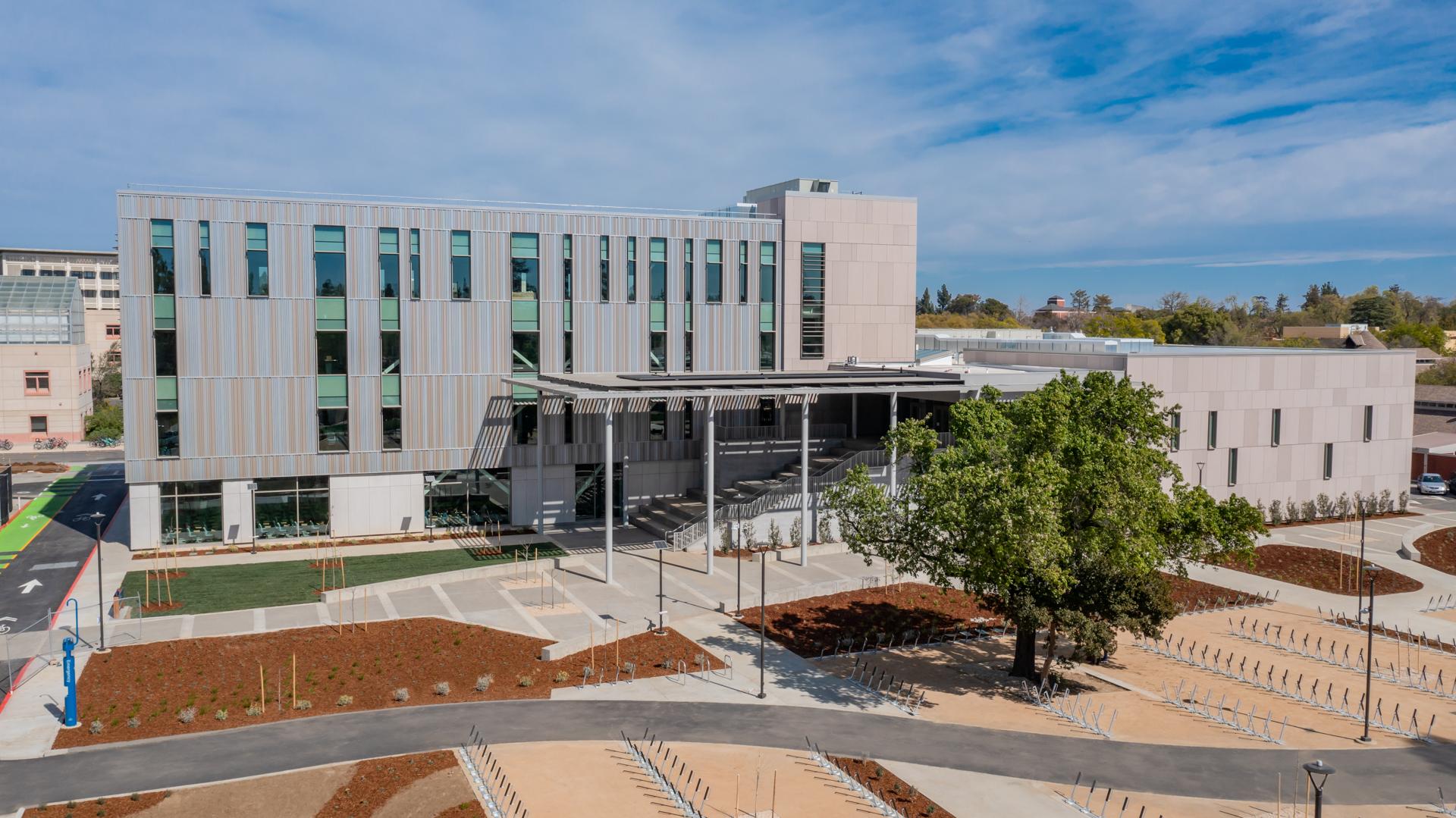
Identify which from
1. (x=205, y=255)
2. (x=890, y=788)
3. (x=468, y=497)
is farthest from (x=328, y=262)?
(x=890, y=788)

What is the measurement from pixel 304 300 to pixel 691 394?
17.3m

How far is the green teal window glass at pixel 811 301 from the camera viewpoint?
51500 millimetres

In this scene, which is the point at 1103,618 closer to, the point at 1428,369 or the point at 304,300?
the point at 304,300

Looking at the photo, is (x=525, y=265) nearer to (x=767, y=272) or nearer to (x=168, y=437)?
(x=767, y=272)

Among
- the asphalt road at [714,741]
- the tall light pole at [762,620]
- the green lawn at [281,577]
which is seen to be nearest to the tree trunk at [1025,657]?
the asphalt road at [714,741]

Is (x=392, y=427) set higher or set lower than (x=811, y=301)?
lower

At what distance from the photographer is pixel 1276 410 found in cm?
5291

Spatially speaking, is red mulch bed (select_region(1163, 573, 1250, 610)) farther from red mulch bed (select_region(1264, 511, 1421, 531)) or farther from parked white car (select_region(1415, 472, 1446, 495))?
parked white car (select_region(1415, 472, 1446, 495))

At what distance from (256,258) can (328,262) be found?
2766mm

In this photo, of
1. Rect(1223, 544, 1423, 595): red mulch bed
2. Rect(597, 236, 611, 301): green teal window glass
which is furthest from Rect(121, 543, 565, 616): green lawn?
Rect(1223, 544, 1423, 595): red mulch bed

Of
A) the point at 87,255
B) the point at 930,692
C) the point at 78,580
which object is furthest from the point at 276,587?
the point at 87,255

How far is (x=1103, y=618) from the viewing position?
2694 centimetres

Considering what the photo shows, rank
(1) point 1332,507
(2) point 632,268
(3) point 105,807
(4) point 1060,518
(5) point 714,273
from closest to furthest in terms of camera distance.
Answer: (3) point 105,807 < (4) point 1060,518 < (2) point 632,268 < (5) point 714,273 < (1) point 1332,507

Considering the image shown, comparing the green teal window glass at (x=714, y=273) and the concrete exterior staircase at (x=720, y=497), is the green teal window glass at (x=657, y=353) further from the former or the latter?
the concrete exterior staircase at (x=720, y=497)
